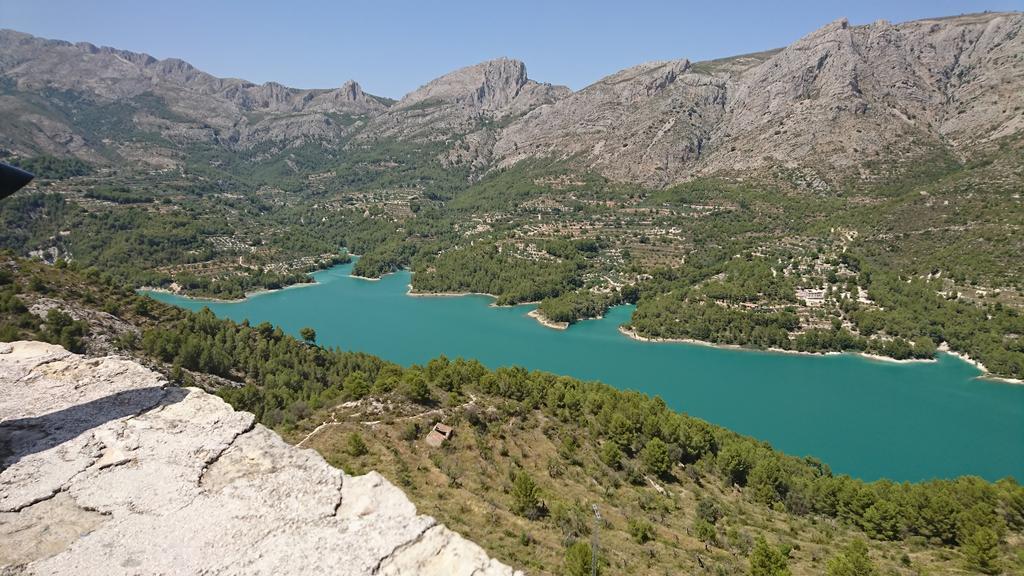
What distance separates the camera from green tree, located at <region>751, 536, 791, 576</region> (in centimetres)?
1587

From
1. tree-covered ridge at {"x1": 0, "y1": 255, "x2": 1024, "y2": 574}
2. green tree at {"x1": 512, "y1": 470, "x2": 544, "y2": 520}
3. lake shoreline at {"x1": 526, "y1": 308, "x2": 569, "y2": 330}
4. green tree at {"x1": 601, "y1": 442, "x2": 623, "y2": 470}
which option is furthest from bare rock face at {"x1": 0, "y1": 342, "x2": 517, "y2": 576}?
lake shoreline at {"x1": 526, "y1": 308, "x2": 569, "y2": 330}

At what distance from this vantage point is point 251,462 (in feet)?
20.5

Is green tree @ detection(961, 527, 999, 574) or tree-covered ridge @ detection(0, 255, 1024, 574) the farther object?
green tree @ detection(961, 527, 999, 574)

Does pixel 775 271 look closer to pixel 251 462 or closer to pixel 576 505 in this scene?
pixel 576 505

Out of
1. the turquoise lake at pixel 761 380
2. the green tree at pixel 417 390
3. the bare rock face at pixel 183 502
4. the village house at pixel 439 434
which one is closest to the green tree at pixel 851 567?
Result: the village house at pixel 439 434

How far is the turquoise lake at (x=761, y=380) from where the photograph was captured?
4431 cm

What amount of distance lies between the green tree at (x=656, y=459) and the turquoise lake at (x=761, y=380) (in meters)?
23.3

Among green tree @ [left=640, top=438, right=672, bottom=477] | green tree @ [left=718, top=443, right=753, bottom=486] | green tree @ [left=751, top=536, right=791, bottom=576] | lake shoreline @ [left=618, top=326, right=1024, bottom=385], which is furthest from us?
lake shoreline @ [left=618, top=326, right=1024, bottom=385]

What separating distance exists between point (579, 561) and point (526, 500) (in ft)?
14.1

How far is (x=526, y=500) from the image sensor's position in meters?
16.5

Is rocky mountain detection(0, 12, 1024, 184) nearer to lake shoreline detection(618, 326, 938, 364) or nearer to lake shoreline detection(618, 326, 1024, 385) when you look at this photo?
lake shoreline detection(618, 326, 1024, 385)

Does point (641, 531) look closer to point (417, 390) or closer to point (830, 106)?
point (417, 390)

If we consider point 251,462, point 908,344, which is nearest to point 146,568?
point 251,462

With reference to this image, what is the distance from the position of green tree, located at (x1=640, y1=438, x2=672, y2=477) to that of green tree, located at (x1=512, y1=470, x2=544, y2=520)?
11147 mm
